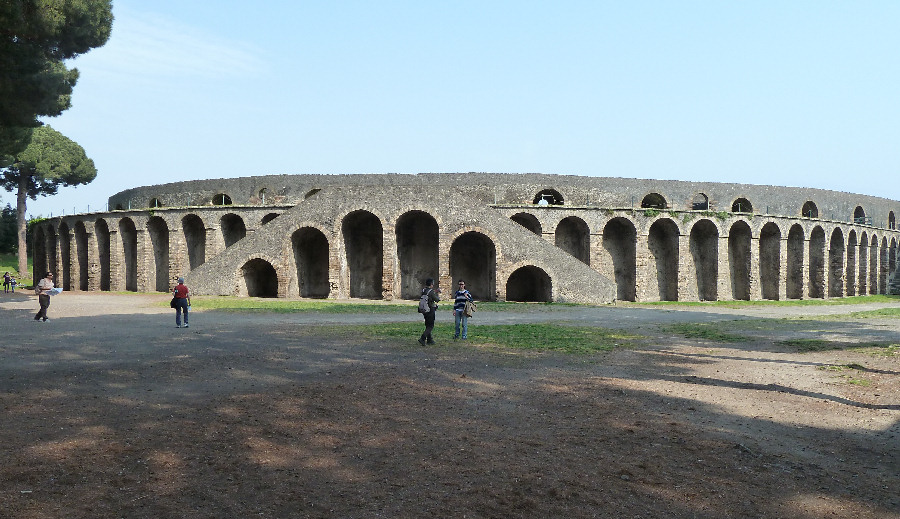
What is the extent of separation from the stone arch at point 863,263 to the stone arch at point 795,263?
843 cm

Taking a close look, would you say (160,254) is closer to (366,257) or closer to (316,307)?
(366,257)

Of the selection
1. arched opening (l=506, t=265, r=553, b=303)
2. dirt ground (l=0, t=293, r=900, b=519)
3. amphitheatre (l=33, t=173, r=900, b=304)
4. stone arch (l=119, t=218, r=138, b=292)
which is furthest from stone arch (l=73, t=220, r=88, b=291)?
dirt ground (l=0, t=293, r=900, b=519)

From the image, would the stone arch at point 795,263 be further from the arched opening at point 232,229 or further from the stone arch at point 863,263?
the arched opening at point 232,229

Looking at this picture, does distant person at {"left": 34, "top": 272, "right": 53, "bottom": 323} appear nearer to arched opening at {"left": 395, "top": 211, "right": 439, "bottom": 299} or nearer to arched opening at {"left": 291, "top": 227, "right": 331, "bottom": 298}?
arched opening at {"left": 291, "top": 227, "right": 331, "bottom": 298}

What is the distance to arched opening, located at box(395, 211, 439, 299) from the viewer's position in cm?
2852

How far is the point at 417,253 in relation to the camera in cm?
2867

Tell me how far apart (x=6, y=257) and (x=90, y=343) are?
51.5 meters

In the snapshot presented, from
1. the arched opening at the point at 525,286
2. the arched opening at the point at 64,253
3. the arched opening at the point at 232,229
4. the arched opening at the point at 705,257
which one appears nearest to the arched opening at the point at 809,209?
the arched opening at the point at 705,257

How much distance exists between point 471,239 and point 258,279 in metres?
10.3

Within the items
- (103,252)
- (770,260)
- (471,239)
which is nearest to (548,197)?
(471,239)

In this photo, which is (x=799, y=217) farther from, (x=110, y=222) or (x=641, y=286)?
(x=110, y=222)

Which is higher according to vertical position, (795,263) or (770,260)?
(770,260)

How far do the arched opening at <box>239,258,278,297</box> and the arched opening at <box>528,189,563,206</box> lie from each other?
14.1 metres

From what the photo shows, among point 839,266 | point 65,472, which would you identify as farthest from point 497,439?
point 839,266
